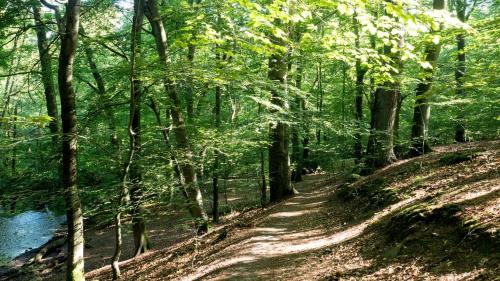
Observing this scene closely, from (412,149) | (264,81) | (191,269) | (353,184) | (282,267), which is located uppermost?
(264,81)

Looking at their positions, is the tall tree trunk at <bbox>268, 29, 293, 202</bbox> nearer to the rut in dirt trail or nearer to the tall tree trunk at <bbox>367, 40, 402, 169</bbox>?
the rut in dirt trail

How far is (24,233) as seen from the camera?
66.4 ft

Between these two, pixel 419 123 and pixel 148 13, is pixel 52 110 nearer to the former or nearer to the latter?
pixel 148 13

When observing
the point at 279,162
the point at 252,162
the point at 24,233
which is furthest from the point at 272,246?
the point at 24,233

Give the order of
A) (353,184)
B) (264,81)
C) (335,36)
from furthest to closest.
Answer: (353,184) → (264,81) → (335,36)

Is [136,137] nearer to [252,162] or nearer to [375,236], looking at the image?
[375,236]

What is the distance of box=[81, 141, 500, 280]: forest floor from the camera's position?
513cm

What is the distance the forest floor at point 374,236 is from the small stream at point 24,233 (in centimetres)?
494

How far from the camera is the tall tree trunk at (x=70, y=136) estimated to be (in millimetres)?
6742

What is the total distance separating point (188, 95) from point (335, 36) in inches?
325

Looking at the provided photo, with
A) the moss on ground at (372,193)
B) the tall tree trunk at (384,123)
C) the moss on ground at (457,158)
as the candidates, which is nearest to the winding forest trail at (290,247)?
the moss on ground at (372,193)

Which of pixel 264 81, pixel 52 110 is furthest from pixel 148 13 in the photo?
pixel 52 110

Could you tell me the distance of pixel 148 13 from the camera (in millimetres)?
11312

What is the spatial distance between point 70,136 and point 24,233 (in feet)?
55.1
